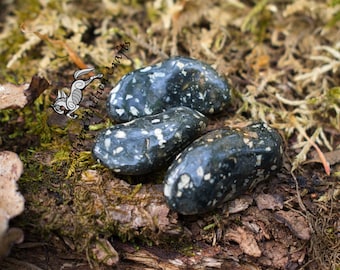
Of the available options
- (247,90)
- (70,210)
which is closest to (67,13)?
(247,90)

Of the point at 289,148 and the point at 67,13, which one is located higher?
the point at 67,13

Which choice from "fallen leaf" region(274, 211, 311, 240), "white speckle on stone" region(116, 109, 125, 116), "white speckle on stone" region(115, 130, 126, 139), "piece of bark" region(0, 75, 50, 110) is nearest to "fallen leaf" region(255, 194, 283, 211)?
"fallen leaf" region(274, 211, 311, 240)

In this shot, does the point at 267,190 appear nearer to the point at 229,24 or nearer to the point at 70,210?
the point at 70,210

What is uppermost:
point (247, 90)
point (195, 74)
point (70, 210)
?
point (195, 74)

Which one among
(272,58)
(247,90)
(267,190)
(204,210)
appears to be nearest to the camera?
(204,210)

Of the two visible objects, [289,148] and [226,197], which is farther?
[289,148]

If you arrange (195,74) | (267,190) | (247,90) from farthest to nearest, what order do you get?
(247,90) → (195,74) → (267,190)

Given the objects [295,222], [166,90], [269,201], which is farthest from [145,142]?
[295,222]
